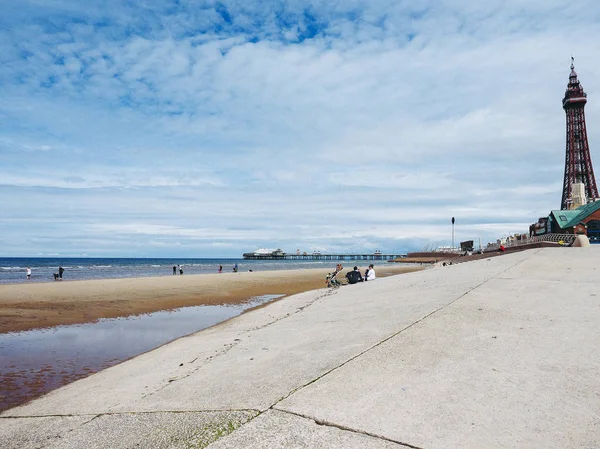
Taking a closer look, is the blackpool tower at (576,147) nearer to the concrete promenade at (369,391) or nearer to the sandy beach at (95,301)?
the sandy beach at (95,301)

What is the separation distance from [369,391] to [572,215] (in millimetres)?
73952

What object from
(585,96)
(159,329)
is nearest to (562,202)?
(585,96)

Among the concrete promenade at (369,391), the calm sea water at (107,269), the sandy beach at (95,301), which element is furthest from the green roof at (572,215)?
the concrete promenade at (369,391)

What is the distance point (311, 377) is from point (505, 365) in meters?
2.40

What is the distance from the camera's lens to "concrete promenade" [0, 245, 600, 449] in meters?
3.74

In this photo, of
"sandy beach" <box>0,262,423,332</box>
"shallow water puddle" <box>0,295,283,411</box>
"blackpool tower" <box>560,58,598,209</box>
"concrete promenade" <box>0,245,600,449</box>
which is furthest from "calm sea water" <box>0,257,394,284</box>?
"blackpool tower" <box>560,58,598,209</box>

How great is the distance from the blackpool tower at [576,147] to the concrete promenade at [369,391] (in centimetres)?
10842

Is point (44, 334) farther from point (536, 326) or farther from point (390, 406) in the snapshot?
point (536, 326)

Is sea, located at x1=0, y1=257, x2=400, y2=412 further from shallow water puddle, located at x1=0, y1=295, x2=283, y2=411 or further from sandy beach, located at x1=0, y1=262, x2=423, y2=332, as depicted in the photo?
sandy beach, located at x1=0, y1=262, x2=423, y2=332

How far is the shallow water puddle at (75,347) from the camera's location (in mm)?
8148

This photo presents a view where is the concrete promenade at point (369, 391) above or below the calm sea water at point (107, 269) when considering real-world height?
above

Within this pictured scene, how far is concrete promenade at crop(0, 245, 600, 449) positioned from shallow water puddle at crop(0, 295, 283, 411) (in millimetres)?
1052

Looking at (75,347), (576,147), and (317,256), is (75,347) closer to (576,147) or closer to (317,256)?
(576,147)

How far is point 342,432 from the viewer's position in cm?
370
